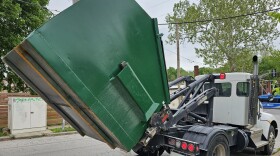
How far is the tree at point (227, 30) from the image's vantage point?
29781mm

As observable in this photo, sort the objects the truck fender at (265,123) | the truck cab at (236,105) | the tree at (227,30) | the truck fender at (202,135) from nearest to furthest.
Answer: the truck fender at (202,135), the truck cab at (236,105), the truck fender at (265,123), the tree at (227,30)

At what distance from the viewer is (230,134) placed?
655 centimetres

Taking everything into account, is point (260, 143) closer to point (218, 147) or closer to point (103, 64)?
point (218, 147)


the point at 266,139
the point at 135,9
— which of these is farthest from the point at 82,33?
the point at 266,139

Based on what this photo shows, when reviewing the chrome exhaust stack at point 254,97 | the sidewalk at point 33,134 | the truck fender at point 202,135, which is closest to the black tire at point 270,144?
the chrome exhaust stack at point 254,97

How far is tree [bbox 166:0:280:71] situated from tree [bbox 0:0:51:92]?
2057 centimetres

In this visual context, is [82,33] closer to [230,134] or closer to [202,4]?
[230,134]

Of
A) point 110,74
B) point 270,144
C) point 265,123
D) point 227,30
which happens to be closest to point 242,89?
point 265,123

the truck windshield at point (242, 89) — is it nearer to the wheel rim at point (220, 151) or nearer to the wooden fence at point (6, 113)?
the wheel rim at point (220, 151)

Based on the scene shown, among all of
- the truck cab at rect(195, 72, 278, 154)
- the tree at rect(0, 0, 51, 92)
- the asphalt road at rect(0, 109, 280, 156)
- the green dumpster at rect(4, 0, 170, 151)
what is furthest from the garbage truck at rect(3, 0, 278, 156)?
the tree at rect(0, 0, 51, 92)

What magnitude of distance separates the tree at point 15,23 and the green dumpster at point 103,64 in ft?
21.7

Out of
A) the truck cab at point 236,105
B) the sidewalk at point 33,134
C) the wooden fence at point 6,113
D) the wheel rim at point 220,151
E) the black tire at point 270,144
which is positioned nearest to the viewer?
the wheel rim at point 220,151

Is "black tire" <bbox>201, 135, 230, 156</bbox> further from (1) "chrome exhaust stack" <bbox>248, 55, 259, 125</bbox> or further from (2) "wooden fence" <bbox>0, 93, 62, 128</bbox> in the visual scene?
(2) "wooden fence" <bbox>0, 93, 62, 128</bbox>

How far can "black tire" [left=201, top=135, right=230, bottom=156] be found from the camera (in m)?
5.56
